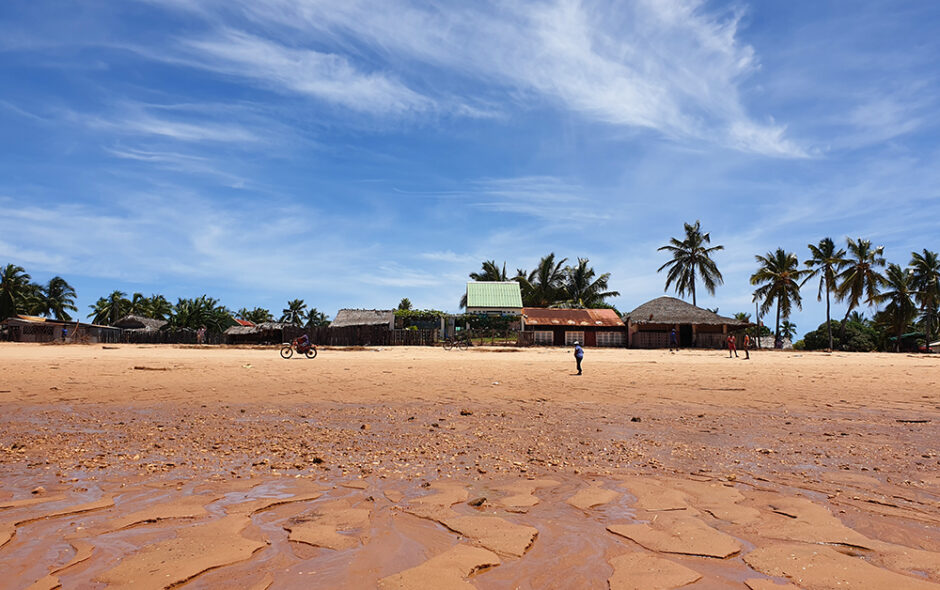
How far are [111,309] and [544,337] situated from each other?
177ft

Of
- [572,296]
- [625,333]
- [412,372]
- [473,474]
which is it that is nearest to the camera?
[473,474]

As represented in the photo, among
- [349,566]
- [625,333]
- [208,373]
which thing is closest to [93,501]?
[349,566]

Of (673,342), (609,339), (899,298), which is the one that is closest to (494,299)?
(609,339)

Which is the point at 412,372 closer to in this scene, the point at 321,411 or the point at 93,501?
the point at 321,411

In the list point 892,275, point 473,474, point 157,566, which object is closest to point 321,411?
point 473,474

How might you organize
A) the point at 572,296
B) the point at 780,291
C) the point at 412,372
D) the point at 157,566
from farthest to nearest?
the point at 572,296 < the point at 780,291 < the point at 412,372 < the point at 157,566

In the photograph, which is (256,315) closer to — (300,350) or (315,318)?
(315,318)

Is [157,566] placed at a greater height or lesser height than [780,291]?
lesser

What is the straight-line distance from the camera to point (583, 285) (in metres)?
53.7

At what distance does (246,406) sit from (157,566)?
620 centimetres

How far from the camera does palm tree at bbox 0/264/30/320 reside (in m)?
58.9

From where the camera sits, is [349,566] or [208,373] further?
[208,373]

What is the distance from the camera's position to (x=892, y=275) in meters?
49.4

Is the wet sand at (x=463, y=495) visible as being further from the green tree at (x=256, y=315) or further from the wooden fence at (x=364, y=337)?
the green tree at (x=256, y=315)
